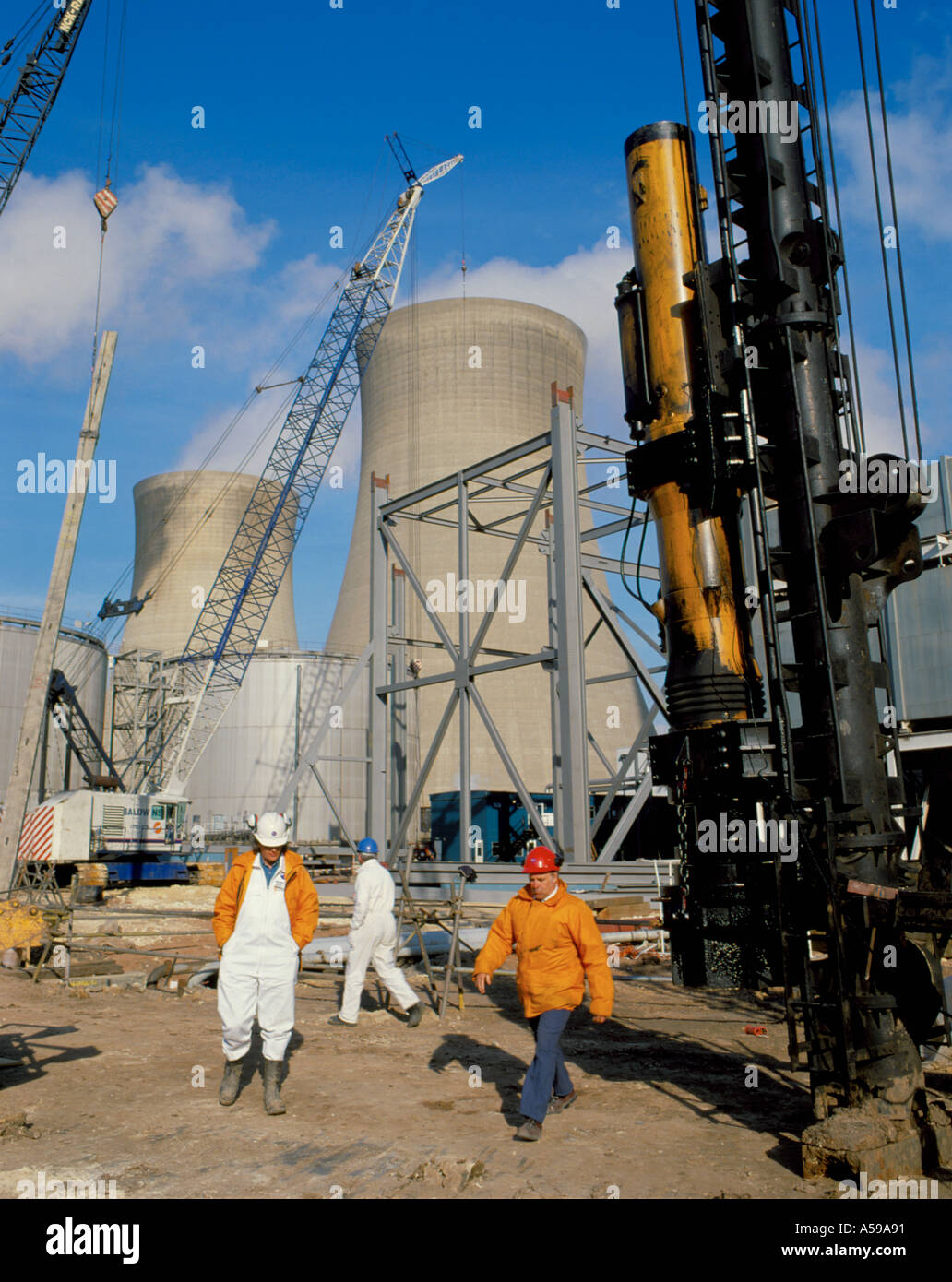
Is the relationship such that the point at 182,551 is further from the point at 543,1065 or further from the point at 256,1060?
the point at 543,1065

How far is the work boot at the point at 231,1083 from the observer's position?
556 cm

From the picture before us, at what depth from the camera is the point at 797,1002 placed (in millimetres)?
4535

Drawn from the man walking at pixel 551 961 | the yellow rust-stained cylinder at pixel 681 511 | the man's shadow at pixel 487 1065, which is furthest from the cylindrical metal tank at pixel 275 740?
the man walking at pixel 551 961

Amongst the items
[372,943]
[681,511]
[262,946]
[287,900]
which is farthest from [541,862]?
[372,943]

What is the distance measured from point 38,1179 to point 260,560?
36.1m

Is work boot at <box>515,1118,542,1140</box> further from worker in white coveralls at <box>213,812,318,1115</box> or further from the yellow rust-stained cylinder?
the yellow rust-stained cylinder

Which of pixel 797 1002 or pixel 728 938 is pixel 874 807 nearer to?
pixel 797 1002

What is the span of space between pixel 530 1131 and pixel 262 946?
5.84ft

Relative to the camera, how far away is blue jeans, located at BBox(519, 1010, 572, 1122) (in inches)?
194

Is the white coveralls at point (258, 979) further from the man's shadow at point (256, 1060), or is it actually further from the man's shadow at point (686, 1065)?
the man's shadow at point (686, 1065)

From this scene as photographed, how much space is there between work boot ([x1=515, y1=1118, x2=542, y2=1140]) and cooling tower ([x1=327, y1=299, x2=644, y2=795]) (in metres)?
25.4

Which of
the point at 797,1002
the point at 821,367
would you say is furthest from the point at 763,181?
the point at 797,1002

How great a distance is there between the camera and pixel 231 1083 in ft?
18.3

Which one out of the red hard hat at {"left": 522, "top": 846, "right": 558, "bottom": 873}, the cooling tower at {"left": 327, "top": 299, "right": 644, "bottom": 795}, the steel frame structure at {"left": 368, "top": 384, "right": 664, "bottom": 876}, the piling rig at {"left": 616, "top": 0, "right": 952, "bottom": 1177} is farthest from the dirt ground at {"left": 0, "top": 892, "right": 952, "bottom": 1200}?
the cooling tower at {"left": 327, "top": 299, "right": 644, "bottom": 795}
